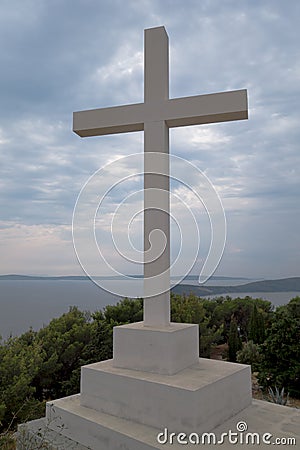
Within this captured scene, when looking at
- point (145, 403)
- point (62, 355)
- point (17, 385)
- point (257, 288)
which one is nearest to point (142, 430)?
point (145, 403)

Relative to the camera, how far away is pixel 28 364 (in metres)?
7.57

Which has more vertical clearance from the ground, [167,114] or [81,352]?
[167,114]

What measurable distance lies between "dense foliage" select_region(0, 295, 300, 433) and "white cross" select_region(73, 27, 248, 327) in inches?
143

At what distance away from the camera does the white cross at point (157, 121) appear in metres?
4.16

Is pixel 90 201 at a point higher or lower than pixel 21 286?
higher

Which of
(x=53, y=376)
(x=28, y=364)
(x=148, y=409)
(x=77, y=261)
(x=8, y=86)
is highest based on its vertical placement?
(x=8, y=86)

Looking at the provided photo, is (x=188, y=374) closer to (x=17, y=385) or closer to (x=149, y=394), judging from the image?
(x=149, y=394)

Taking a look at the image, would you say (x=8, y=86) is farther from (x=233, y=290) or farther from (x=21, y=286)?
(x=21, y=286)

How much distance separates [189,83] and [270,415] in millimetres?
4433

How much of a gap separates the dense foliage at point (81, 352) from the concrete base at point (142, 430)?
8.41 ft

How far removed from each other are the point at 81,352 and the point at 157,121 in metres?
6.55

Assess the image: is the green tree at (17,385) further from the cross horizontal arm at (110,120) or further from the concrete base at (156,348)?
the cross horizontal arm at (110,120)

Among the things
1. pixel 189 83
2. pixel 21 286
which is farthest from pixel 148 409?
pixel 21 286

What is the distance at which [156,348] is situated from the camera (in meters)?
3.88
